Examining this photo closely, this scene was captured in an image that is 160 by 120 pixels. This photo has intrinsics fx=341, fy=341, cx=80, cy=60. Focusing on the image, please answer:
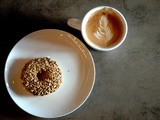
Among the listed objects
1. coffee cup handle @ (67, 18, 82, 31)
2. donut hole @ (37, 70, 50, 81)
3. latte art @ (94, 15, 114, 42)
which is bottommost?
donut hole @ (37, 70, 50, 81)

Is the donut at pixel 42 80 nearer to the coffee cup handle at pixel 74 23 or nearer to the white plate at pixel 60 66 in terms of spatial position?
the white plate at pixel 60 66

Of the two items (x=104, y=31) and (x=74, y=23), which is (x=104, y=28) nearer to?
(x=104, y=31)

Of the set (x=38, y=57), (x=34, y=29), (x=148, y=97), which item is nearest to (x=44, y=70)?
(x=38, y=57)

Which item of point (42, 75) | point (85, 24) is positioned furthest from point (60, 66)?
point (85, 24)

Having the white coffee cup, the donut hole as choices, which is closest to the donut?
the donut hole

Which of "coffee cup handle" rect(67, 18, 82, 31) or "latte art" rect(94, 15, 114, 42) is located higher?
"coffee cup handle" rect(67, 18, 82, 31)

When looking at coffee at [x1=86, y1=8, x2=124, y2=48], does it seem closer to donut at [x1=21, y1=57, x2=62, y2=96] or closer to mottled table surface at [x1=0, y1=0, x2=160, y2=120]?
A: mottled table surface at [x1=0, y1=0, x2=160, y2=120]

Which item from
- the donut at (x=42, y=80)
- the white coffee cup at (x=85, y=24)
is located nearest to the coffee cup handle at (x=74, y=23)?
the white coffee cup at (x=85, y=24)

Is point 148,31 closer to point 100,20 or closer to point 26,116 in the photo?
point 100,20
